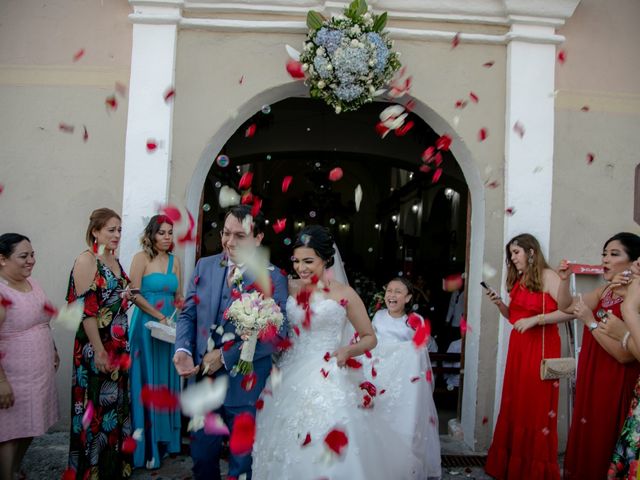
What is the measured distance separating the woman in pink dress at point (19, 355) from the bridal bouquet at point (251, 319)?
161cm

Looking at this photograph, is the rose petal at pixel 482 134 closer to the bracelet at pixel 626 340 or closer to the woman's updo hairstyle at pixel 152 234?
the bracelet at pixel 626 340

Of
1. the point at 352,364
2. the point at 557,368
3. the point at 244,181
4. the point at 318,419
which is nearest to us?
the point at 318,419

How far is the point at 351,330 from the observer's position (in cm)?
476

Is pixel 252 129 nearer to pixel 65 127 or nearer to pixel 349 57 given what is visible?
pixel 65 127

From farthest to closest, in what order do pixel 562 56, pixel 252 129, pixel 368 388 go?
pixel 252 129 → pixel 562 56 → pixel 368 388

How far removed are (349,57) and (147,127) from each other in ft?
6.50

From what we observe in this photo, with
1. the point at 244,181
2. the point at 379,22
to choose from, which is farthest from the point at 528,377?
the point at 244,181

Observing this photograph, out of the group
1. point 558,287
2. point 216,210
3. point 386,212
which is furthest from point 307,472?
point 386,212

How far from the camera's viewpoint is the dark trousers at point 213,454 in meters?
3.73

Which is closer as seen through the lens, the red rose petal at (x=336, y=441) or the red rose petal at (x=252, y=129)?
the red rose petal at (x=336, y=441)

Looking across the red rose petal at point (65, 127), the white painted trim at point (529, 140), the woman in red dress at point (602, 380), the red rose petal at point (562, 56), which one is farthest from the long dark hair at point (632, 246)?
the red rose petal at point (65, 127)

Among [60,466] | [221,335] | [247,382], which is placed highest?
[221,335]

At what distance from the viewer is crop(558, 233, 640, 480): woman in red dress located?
13.5 feet

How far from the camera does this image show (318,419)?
3.71 meters
